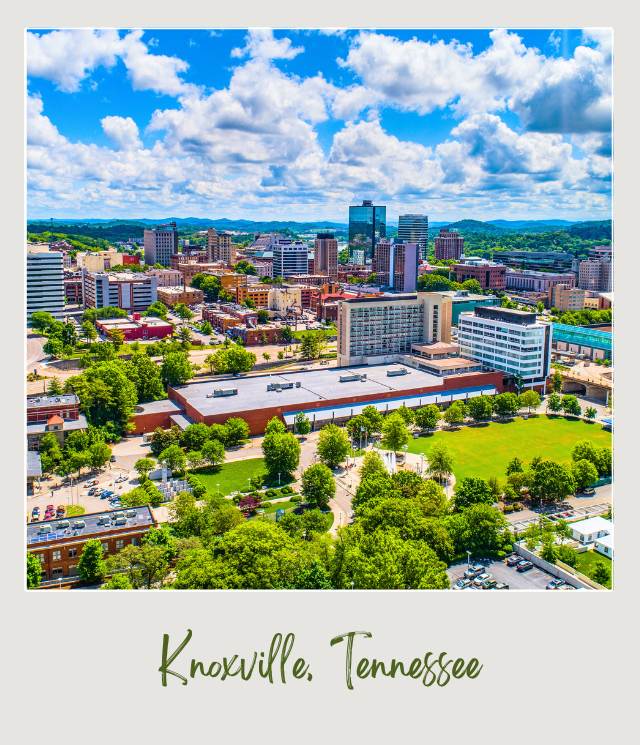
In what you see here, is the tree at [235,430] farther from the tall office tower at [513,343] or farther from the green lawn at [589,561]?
the tall office tower at [513,343]

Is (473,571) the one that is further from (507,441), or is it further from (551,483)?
(507,441)

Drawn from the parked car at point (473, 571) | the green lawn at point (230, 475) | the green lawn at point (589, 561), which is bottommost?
the green lawn at point (589, 561)

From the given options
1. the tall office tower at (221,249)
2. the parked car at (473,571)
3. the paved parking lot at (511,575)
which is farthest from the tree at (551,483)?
the tall office tower at (221,249)

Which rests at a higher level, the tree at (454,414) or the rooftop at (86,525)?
the tree at (454,414)

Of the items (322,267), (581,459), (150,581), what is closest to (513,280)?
(322,267)

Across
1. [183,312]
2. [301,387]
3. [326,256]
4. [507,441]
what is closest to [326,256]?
[326,256]

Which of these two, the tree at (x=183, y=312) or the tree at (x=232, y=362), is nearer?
the tree at (x=232, y=362)
